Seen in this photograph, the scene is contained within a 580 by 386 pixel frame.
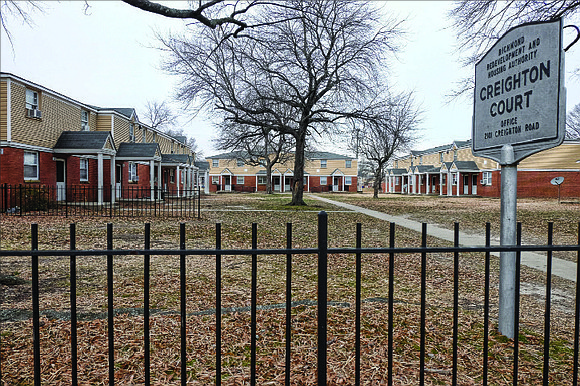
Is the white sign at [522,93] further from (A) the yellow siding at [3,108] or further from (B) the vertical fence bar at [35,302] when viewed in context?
(A) the yellow siding at [3,108]

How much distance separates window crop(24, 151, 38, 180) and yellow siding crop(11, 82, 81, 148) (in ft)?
2.00

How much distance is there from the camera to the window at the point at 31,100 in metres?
19.5

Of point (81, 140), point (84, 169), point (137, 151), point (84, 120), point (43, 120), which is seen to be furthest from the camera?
point (137, 151)

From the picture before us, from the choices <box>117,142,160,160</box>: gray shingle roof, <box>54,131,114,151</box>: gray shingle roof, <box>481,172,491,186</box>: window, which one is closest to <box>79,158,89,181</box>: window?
<box>54,131,114,151</box>: gray shingle roof

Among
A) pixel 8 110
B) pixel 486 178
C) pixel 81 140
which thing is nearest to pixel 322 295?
pixel 8 110

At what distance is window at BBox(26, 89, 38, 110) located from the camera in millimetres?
19545

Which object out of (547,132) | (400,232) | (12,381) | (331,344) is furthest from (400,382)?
(400,232)

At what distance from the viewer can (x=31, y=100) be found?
782 inches

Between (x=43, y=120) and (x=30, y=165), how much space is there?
274 centimetres

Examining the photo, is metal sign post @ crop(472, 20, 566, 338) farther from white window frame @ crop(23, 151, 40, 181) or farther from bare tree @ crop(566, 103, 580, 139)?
bare tree @ crop(566, 103, 580, 139)

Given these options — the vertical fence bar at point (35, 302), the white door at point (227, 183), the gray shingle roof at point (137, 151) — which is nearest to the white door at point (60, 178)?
the gray shingle roof at point (137, 151)

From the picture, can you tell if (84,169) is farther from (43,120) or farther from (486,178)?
(486,178)

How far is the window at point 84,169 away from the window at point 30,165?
4099 millimetres

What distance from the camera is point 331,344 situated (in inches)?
136
